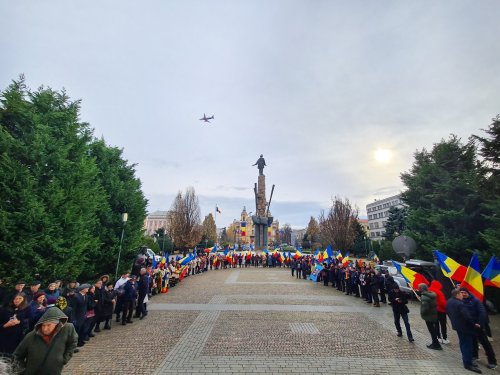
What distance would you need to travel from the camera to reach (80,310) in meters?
7.31

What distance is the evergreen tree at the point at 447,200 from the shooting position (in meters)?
14.6

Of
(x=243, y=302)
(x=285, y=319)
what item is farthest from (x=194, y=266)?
(x=285, y=319)

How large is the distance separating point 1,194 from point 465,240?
21.3 meters

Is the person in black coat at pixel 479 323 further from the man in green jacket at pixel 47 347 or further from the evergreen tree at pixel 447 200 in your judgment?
the man in green jacket at pixel 47 347

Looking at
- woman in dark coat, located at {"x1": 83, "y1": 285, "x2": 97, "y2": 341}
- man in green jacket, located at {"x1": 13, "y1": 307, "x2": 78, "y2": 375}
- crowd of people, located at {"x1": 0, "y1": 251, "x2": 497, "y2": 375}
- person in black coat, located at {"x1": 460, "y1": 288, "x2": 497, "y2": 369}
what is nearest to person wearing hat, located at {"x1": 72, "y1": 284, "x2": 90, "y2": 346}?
crowd of people, located at {"x1": 0, "y1": 251, "x2": 497, "y2": 375}

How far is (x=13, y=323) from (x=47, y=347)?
2796 mm

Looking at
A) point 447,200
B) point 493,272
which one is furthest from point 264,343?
point 447,200

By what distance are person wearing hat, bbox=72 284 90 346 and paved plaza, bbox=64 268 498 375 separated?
0.38 meters

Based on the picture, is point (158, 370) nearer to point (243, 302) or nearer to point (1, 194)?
point (243, 302)

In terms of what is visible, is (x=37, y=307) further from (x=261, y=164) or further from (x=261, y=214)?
(x=261, y=164)

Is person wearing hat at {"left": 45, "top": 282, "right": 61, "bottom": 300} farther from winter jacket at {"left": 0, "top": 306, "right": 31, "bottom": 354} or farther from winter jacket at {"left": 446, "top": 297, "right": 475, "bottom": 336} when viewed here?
winter jacket at {"left": 446, "top": 297, "right": 475, "bottom": 336}

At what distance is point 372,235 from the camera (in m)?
95.8

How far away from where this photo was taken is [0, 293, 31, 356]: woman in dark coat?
5.50 metres

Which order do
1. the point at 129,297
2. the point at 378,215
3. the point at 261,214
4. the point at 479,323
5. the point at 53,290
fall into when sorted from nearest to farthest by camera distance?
1. the point at 479,323
2. the point at 53,290
3. the point at 129,297
4. the point at 261,214
5. the point at 378,215
